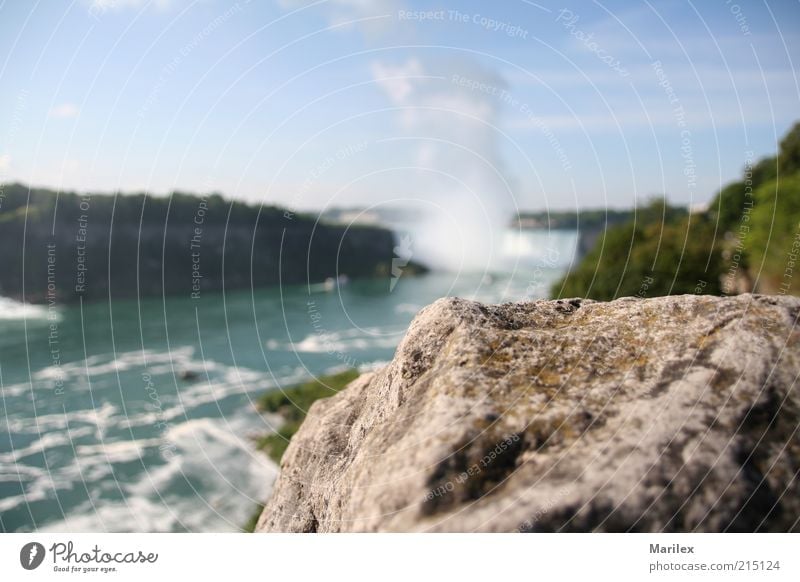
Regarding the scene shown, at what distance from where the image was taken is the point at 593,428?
293 cm

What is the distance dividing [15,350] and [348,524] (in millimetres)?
39508

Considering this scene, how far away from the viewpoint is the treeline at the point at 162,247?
44.6 meters

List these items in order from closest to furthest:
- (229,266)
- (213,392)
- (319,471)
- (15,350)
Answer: (319,471) < (213,392) < (15,350) < (229,266)

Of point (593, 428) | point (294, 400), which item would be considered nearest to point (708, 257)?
point (294, 400)

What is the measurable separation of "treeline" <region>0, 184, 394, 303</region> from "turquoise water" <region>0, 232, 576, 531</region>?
2.17m

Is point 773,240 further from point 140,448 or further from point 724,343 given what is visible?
point 724,343

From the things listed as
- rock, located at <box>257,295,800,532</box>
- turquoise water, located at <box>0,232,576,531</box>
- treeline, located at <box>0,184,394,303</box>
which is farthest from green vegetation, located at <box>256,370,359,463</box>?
rock, located at <box>257,295,800,532</box>

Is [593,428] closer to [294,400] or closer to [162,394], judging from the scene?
[294,400]

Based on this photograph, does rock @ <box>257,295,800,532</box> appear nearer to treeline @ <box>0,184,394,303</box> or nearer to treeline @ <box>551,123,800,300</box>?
treeline @ <box>551,123,800,300</box>

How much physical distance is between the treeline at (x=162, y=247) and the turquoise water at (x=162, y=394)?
217 cm

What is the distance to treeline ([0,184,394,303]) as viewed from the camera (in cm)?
4459

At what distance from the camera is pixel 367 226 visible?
5034cm
